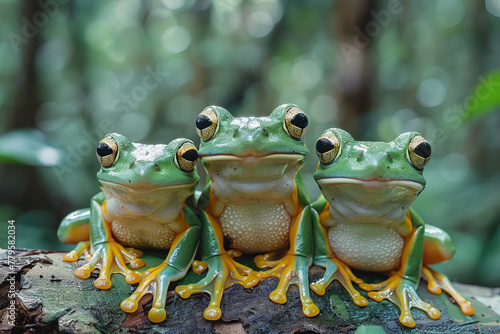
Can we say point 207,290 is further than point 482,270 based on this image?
No

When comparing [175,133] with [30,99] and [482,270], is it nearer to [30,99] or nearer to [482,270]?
[30,99]

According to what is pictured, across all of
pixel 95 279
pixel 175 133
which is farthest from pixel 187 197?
pixel 175 133

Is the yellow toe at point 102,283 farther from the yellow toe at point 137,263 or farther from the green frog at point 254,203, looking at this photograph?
the green frog at point 254,203

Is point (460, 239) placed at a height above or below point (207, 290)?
below

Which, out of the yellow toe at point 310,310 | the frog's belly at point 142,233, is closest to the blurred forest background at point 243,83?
the frog's belly at point 142,233

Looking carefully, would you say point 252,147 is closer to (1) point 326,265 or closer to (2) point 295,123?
(2) point 295,123

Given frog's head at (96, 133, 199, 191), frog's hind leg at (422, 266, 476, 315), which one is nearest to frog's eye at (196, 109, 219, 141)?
frog's head at (96, 133, 199, 191)
